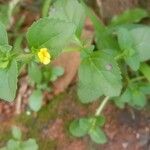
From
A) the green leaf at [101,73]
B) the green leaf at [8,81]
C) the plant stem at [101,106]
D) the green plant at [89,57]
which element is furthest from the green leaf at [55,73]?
the green leaf at [8,81]

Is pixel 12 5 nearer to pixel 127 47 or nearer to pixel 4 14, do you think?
pixel 4 14

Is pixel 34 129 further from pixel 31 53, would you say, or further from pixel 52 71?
pixel 31 53

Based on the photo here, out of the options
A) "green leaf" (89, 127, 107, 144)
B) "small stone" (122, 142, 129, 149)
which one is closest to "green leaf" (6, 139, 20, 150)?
"green leaf" (89, 127, 107, 144)

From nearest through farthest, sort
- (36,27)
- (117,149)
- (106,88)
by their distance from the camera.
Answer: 1. (36,27)
2. (106,88)
3. (117,149)

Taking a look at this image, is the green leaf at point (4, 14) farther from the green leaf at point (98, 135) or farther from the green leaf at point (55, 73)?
the green leaf at point (98, 135)

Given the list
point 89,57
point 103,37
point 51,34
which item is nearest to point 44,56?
point 51,34

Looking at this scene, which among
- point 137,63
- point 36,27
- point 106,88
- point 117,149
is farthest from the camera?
point 117,149

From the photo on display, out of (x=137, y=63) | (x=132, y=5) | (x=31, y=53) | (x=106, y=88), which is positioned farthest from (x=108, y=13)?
(x=31, y=53)
